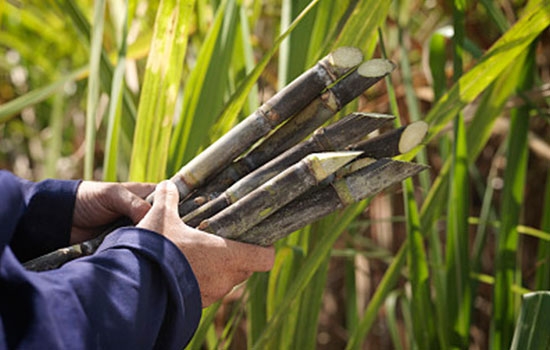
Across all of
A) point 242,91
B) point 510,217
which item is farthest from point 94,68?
point 510,217

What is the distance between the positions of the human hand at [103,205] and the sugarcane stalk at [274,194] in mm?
62

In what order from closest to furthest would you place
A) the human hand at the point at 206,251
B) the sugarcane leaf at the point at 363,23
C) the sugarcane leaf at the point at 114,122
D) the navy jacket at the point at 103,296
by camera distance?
the navy jacket at the point at 103,296 < the human hand at the point at 206,251 < the sugarcane leaf at the point at 363,23 < the sugarcane leaf at the point at 114,122

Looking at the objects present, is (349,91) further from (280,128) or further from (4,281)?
(4,281)

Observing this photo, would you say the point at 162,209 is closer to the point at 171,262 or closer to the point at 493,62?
the point at 171,262

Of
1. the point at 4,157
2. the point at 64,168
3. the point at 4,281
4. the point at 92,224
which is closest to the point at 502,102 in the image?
the point at 92,224

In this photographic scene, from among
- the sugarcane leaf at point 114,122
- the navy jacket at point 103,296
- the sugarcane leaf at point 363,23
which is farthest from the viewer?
the sugarcane leaf at point 114,122

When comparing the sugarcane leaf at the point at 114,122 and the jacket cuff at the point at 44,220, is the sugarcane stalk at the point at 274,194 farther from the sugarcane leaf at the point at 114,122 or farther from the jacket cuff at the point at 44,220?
the sugarcane leaf at the point at 114,122

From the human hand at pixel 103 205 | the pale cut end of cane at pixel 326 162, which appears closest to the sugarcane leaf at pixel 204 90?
the human hand at pixel 103 205

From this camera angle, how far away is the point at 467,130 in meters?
0.75

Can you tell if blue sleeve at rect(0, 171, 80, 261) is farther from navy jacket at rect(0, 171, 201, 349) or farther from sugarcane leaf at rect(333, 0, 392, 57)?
sugarcane leaf at rect(333, 0, 392, 57)

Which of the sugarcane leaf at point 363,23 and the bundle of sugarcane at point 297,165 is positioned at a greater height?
the sugarcane leaf at point 363,23

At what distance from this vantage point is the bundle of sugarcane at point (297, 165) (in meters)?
0.50

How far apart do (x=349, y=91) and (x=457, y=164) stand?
Result: 0.20 metres

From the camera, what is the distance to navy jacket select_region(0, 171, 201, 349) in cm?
39
